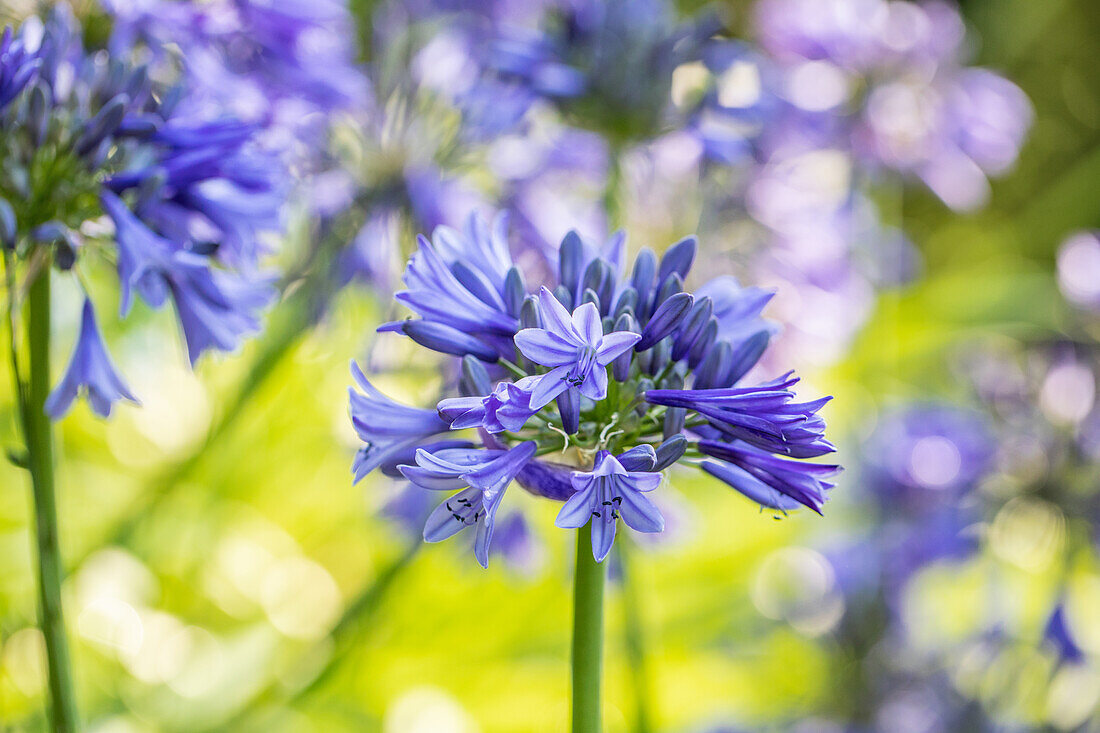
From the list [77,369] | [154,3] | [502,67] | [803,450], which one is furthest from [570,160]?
[803,450]

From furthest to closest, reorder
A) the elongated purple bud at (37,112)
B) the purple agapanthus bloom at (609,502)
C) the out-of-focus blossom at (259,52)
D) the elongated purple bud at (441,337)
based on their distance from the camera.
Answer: the out-of-focus blossom at (259,52), the elongated purple bud at (37,112), the elongated purple bud at (441,337), the purple agapanthus bloom at (609,502)

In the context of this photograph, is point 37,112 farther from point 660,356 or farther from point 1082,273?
point 1082,273

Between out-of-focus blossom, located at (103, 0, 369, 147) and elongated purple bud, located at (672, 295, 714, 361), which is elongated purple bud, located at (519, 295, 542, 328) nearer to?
elongated purple bud, located at (672, 295, 714, 361)

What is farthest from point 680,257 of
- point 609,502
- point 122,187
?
point 122,187

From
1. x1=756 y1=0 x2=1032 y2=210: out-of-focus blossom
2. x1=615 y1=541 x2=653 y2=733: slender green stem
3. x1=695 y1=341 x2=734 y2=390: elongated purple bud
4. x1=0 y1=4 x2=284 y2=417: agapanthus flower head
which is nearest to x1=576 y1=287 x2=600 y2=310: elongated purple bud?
x1=695 y1=341 x2=734 y2=390: elongated purple bud

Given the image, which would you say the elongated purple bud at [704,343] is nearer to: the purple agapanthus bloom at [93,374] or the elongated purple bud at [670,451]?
the elongated purple bud at [670,451]

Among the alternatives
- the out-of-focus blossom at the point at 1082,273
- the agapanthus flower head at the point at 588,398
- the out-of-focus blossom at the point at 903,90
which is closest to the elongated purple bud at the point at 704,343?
the agapanthus flower head at the point at 588,398

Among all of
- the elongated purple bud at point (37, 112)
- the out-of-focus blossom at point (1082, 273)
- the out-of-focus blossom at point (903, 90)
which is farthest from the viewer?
the out-of-focus blossom at point (903, 90)

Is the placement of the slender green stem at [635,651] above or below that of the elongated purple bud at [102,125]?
below
